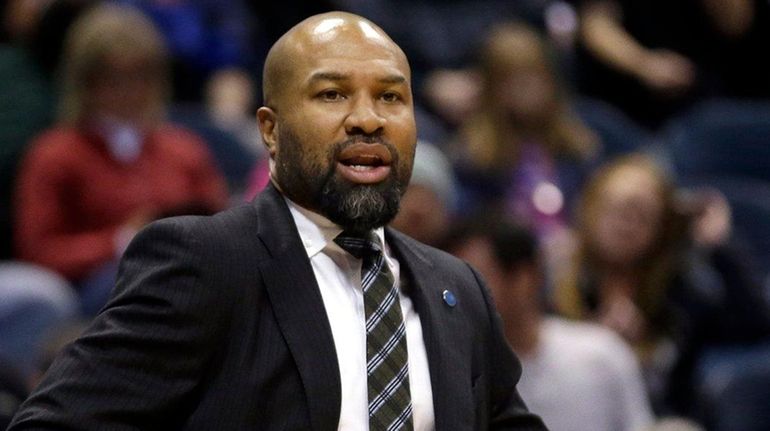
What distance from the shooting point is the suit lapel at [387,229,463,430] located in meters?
2.25

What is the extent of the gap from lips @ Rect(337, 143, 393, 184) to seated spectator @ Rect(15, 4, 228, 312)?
2.56m

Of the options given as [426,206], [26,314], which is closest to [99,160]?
[26,314]

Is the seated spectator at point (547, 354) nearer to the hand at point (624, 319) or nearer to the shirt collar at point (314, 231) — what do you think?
the hand at point (624, 319)

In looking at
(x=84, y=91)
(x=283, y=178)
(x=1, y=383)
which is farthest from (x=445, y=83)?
(x=283, y=178)

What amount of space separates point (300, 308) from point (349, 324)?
0.27 feet

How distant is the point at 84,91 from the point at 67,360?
116 inches

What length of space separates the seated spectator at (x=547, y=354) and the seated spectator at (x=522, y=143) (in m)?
1.09

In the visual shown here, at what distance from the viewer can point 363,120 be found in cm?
218

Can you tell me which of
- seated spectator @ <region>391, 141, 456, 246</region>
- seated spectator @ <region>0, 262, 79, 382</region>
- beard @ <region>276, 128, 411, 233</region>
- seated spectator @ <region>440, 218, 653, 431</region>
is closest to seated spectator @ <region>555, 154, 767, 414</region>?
seated spectator @ <region>440, 218, 653, 431</region>

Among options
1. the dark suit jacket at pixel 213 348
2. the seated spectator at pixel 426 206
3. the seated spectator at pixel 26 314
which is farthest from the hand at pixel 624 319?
the dark suit jacket at pixel 213 348

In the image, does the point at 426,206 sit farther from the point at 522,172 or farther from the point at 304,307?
the point at 304,307

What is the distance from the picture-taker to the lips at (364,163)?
7.21 feet

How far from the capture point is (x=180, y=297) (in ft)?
6.84

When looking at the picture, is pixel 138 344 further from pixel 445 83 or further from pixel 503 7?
pixel 503 7
